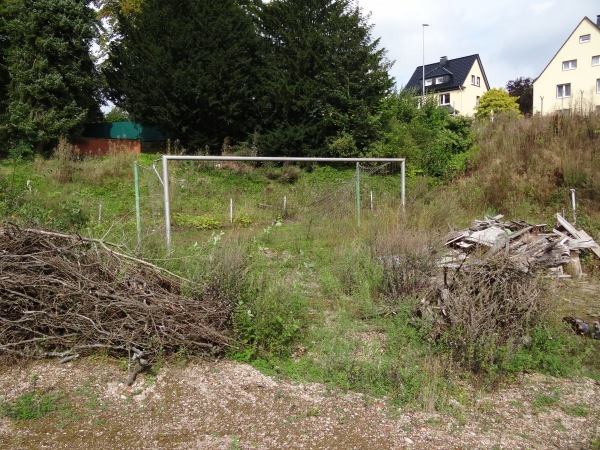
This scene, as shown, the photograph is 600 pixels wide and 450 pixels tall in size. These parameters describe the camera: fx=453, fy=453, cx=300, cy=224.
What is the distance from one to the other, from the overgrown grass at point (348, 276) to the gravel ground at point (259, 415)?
21 cm

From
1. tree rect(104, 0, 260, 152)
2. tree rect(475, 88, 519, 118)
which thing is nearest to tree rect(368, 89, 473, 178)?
tree rect(104, 0, 260, 152)

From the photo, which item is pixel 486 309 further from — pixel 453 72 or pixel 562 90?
pixel 453 72

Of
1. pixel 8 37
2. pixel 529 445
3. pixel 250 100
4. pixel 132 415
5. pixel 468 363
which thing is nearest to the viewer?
pixel 529 445

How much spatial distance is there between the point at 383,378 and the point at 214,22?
18.8 meters

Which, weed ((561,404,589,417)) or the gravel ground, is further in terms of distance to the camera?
weed ((561,404,589,417))

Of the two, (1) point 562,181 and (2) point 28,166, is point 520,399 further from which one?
(2) point 28,166

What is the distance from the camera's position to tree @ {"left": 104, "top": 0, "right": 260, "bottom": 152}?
1862 cm

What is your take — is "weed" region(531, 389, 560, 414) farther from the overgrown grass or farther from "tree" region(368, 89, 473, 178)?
"tree" region(368, 89, 473, 178)

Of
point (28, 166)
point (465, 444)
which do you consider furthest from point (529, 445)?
point (28, 166)

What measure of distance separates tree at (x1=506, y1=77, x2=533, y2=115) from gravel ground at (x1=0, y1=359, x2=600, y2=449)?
3950cm

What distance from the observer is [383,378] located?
147 inches

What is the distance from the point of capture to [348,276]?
612 cm

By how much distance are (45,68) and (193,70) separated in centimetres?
561

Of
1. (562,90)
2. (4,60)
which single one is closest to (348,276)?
(4,60)
